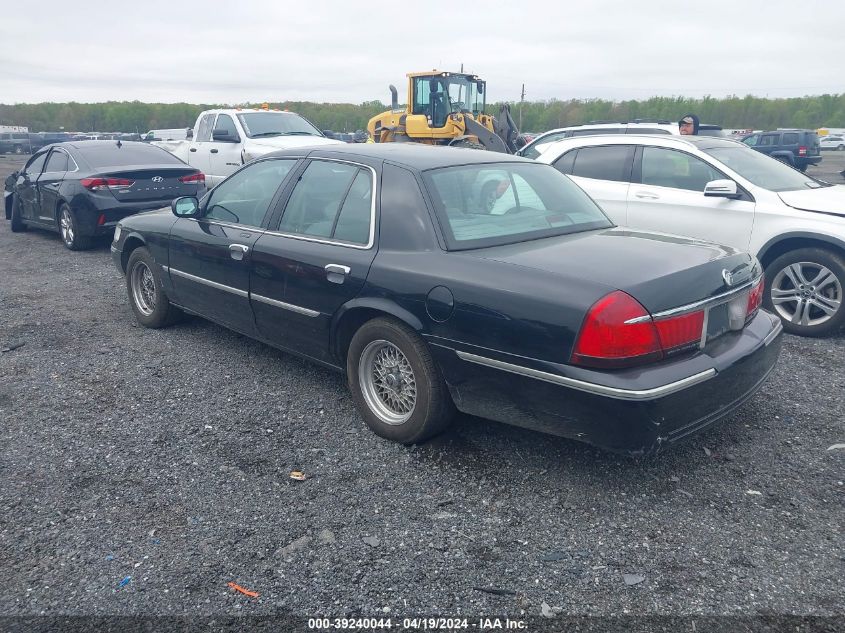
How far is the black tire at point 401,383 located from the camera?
11.8 feet

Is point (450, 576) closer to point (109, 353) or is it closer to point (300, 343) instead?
point (300, 343)

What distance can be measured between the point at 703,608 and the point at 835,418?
227 cm

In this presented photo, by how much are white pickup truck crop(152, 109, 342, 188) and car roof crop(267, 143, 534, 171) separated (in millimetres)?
7997

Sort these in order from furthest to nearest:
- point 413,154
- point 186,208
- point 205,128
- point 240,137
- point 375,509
A: point 205,128
point 240,137
point 186,208
point 413,154
point 375,509

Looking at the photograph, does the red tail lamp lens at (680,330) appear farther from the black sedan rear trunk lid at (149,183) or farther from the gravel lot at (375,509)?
the black sedan rear trunk lid at (149,183)

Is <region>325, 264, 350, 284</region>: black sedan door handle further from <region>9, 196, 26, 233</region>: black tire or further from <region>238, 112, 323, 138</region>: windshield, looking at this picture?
<region>9, 196, 26, 233</region>: black tire

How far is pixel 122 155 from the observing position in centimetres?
1005

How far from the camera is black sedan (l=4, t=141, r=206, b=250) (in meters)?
9.41

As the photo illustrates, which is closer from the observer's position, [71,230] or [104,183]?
[104,183]

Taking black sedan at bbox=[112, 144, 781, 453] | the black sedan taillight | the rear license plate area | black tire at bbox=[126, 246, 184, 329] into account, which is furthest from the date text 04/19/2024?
the black sedan taillight

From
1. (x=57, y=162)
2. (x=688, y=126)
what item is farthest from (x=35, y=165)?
(x=688, y=126)

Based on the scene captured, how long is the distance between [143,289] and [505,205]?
365cm

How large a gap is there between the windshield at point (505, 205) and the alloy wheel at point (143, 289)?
3.23 meters

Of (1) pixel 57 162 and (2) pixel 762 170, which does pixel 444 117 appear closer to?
(1) pixel 57 162
